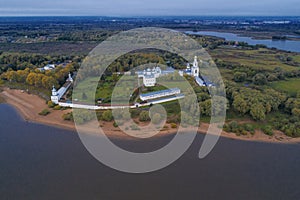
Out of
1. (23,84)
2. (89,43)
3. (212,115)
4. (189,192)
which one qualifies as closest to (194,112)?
(212,115)

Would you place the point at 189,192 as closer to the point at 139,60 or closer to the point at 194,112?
the point at 194,112

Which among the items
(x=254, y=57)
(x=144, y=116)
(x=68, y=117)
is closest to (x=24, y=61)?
(x=68, y=117)

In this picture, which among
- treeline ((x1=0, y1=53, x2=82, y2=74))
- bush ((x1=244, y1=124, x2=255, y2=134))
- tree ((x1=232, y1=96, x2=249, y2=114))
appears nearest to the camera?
bush ((x1=244, y1=124, x2=255, y2=134))

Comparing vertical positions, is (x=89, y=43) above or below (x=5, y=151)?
above

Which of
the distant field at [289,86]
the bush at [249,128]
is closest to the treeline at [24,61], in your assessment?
the distant field at [289,86]

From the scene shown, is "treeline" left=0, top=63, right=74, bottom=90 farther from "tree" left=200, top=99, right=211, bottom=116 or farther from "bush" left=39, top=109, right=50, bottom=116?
"tree" left=200, top=99, right=211, bottom=116

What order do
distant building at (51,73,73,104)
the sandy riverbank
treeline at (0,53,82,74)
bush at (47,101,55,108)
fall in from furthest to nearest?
treeline at (0,53,82,74) < distant building at (51,73,73,104) < bush at (47,101,55,108) < the sandy riverbank

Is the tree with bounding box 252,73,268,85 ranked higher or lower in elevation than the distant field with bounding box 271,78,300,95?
higher

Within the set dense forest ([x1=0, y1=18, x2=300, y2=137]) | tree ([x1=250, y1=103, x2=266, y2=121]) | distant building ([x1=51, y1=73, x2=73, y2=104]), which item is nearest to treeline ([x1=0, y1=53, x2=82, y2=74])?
dense forest ([x1=0, y1=18, x2=300, y2=137])
